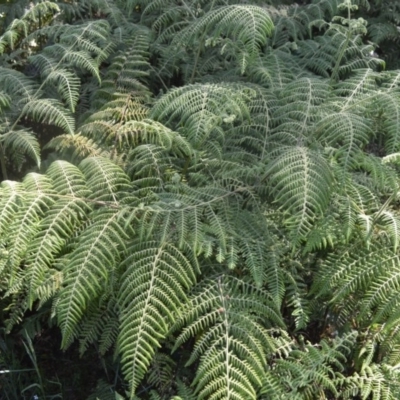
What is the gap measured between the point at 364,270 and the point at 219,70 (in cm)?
157

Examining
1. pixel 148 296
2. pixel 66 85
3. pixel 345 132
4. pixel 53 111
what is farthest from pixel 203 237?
pixel 66 85

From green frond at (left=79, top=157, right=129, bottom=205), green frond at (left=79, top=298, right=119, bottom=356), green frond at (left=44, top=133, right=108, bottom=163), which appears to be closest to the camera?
green frond at (left=79, top=298, right=119, bottom=356)

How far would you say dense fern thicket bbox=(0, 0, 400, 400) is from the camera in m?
2.28

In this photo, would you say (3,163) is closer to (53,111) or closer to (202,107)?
(53,111)

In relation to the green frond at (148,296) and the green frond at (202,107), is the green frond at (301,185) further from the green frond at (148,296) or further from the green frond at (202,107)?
the green frond at (148,296)

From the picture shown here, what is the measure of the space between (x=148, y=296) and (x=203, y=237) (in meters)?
0.30

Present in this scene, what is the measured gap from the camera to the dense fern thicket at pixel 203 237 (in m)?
2.28

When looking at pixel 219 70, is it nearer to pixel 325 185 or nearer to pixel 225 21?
pixel 225 21

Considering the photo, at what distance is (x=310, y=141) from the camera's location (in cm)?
270

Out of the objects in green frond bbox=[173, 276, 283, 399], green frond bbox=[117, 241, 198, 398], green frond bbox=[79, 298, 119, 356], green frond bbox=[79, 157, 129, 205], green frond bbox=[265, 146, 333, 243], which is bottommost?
green frond bbox=[79, 298, 119, 356]

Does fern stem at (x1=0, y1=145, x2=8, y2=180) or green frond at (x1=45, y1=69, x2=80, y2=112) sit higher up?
Result: green frond at (x1=45, y1=69, x2=80, y2=112)

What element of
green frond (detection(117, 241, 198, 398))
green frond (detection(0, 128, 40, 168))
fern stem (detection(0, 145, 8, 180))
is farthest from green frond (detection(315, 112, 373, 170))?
fern stem (detection(0, 145, 8, 180))

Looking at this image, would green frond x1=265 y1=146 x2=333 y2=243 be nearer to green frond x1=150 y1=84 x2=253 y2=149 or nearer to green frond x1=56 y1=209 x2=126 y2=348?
green frond x1=150 y1=84 x2=253 y2=149

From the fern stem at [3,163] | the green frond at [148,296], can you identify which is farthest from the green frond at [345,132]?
the fern stem at [3,163]
